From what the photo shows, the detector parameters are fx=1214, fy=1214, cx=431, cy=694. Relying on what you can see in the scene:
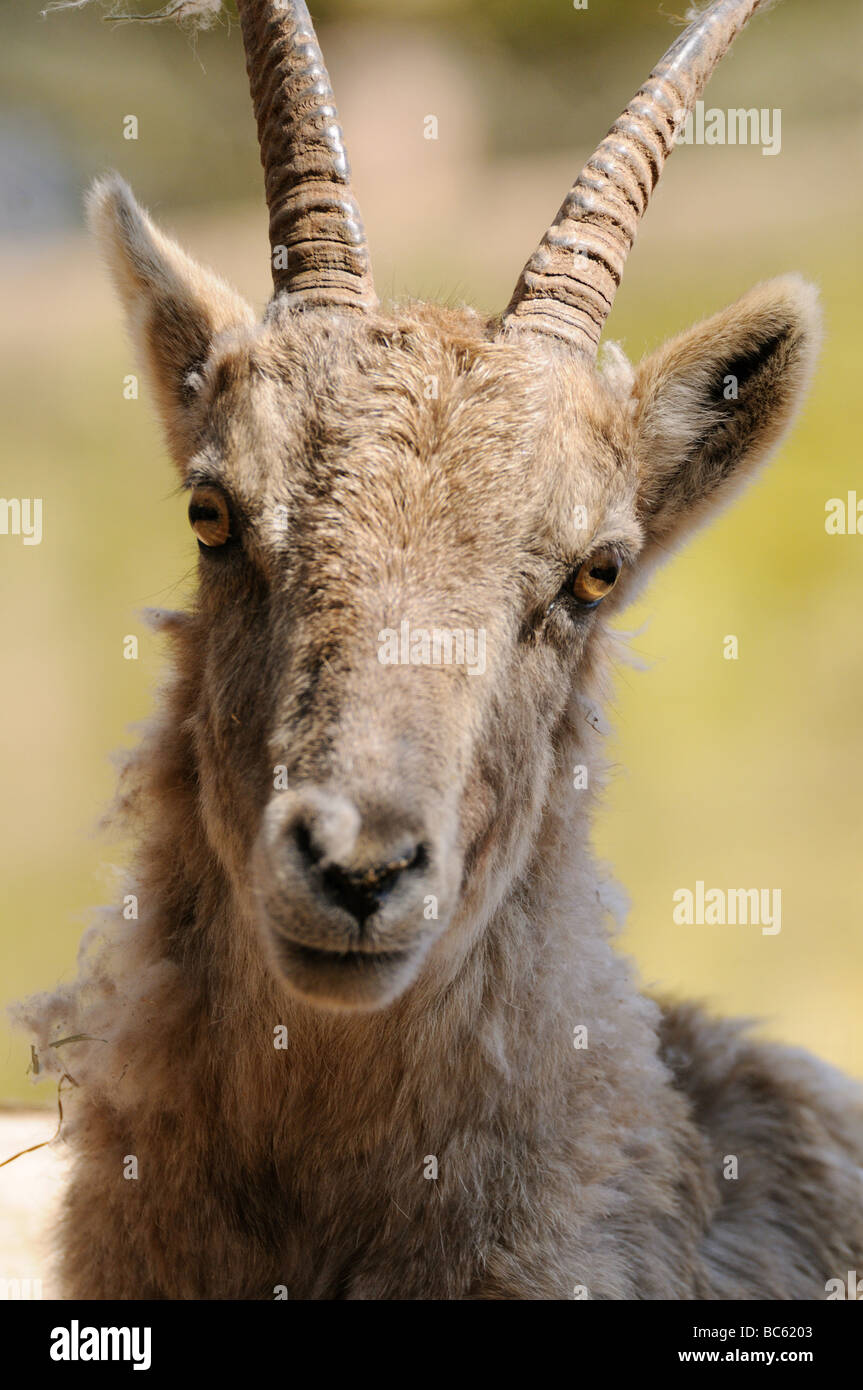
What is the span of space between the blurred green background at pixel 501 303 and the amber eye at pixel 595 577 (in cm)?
589

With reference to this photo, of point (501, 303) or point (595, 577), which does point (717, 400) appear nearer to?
point (595, 577)

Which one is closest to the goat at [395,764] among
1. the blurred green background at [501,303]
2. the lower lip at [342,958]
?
the lower lip at [342,958]

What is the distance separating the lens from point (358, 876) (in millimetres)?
2691

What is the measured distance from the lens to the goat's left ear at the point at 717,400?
4.05m

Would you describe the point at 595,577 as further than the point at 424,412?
Yes

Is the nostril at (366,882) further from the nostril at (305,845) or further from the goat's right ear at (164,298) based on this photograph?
the goat's right ear at (164,298)

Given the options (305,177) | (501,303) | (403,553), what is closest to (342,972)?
(403,553)

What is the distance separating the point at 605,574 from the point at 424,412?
2.45 feet

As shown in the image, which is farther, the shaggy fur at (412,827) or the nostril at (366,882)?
the shaggy fur at (412,827)

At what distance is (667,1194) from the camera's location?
419 centimetres
